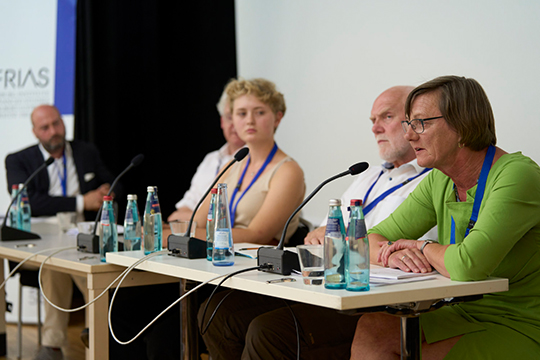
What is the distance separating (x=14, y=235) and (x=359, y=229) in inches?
92.0

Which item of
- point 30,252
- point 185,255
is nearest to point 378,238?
point 185,255

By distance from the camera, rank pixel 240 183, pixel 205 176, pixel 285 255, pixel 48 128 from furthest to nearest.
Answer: pixel 205 176
pixel 48 128
pixel 240 183
pixel 285 255

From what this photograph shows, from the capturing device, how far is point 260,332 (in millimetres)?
2111

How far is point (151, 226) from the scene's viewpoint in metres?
2.26

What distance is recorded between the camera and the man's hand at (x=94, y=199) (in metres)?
4.27

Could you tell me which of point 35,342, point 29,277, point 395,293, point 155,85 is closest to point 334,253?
point 395,293

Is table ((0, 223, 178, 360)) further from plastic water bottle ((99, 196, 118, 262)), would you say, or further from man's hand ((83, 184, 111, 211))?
man's hand ((83, 184, 111, 211))

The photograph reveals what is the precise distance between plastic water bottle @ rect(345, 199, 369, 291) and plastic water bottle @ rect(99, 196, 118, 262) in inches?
48.9

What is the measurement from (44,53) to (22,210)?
171 centimetres

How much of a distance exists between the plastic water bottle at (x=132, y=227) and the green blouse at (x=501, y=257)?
1.22 m

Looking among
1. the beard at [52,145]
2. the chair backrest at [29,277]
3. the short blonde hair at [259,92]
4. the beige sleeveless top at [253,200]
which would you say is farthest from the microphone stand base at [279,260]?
the beard at [52,145]

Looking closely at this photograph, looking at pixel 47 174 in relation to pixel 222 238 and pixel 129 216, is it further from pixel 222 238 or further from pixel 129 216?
pixel 222 238

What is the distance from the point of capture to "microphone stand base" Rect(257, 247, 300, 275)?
1677 mm

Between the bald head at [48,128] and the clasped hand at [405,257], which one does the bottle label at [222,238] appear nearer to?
the clasped hand at [405,257]
